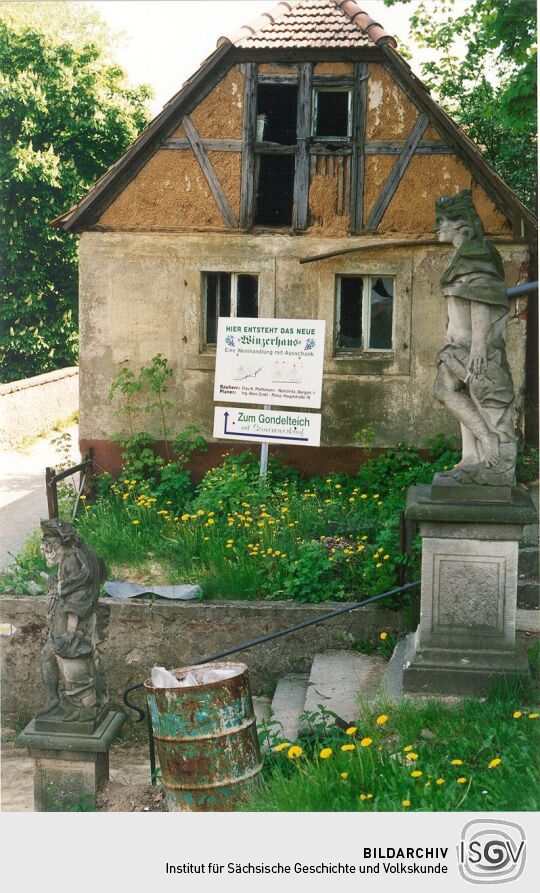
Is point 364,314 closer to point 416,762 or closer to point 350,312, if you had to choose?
point 350,312

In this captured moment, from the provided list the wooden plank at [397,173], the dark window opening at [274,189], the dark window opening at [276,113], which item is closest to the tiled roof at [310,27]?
the dark window opening at [276,113]

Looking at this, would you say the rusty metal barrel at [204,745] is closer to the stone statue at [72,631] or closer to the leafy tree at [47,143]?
the stone statue at [72,631]

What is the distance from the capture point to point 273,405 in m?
11.0

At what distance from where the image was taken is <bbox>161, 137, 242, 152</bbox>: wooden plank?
10.8 m

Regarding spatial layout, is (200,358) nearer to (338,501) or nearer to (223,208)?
(223,208)

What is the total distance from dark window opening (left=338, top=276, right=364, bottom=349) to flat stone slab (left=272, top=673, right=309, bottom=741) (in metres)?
4.56

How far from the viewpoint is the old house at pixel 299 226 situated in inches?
415

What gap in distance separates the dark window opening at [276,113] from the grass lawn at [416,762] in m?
7.05

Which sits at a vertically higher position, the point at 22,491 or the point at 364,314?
the point at 364,314

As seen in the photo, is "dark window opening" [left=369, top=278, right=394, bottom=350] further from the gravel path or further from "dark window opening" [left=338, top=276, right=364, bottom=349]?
the gravel path

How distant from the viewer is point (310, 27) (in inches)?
418

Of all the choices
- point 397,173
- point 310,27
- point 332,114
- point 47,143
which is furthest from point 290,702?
point 47,143

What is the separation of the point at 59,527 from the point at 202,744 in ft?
5.11
